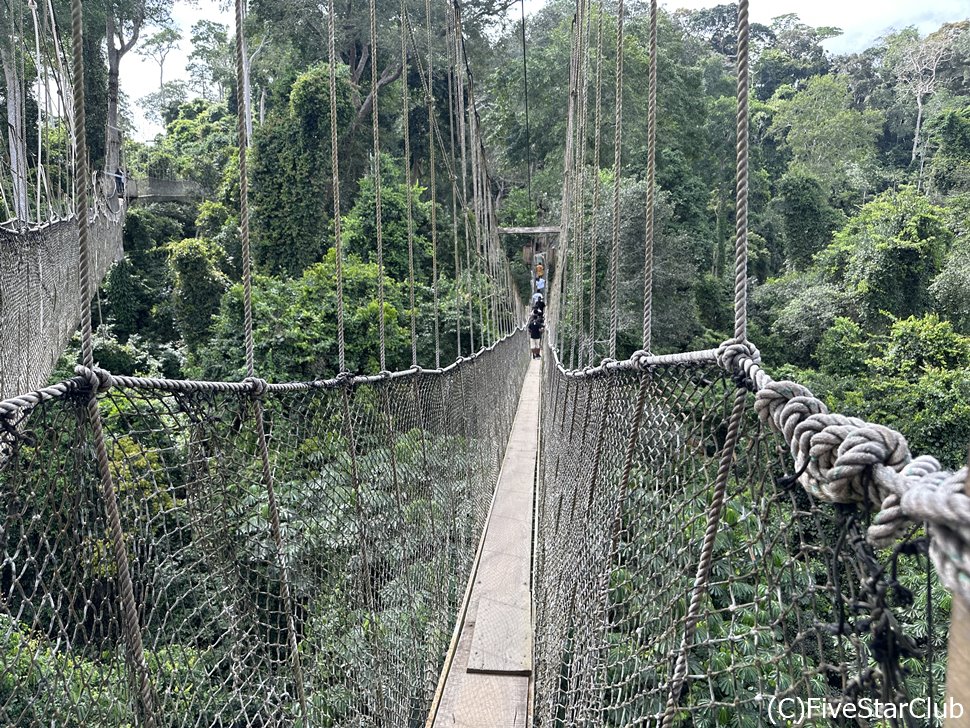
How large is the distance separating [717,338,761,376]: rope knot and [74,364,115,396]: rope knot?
706 mm

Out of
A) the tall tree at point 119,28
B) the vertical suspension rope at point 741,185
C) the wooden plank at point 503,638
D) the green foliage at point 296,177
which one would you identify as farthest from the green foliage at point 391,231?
the vertical suspension rope at point 741,185

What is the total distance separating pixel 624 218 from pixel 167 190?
32.5 feet

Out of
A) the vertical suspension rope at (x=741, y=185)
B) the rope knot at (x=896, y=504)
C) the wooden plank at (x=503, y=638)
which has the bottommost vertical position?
the wooden plank at (x=503, y=638)

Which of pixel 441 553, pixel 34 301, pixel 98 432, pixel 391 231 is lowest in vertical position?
pixel 441 553

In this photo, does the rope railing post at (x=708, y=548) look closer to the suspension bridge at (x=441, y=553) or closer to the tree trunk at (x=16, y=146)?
the suspension bridge at (x=441, y=553)

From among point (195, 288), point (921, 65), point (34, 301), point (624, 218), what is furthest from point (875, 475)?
point (921, 65)

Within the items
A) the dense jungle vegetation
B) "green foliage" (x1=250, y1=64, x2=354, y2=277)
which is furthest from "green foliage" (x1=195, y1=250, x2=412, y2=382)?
"green foliage" (x1=250, y1=64, x2=354, y2=277)

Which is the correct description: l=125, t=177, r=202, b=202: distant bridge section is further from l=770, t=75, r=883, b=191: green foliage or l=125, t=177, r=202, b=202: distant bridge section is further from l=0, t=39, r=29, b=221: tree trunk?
l=770, t=75, r=883, b=191: green foliage

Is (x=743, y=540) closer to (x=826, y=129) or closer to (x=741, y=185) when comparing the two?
(x=741, y=185)

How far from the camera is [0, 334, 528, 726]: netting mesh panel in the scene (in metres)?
0.94

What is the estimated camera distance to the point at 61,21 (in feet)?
35.3

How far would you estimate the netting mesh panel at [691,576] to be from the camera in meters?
0.55

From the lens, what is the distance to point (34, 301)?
13.4 feet

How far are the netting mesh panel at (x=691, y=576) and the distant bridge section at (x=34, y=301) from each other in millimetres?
1673
